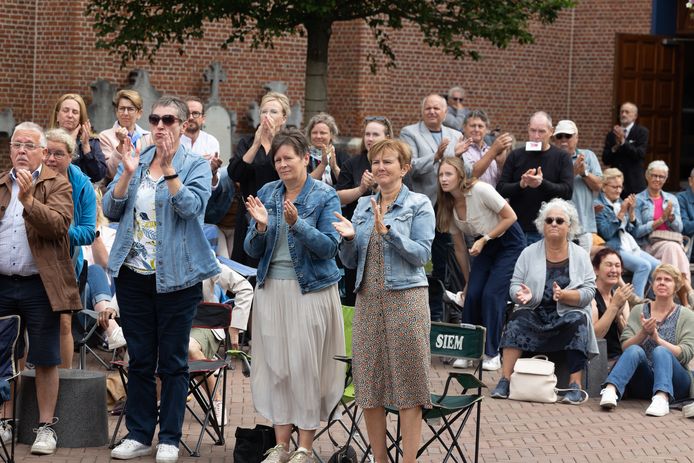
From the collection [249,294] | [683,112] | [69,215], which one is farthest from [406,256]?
[683,112]

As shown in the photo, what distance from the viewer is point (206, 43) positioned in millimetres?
21859

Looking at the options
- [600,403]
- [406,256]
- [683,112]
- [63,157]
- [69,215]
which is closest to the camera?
[406,256]

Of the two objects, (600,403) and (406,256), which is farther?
(600,403)

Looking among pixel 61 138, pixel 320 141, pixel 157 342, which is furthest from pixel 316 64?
pixel 157 342

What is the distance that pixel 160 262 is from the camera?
7.39 metres

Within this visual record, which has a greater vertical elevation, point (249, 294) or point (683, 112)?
point (683, 112)

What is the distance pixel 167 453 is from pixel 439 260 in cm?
538

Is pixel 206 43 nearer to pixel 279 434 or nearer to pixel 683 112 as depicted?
pixel 683 112

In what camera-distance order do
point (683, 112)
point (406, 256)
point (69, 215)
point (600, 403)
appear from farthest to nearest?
point (683, 112), point (600, 403), point (69, 215), point (406, 256)

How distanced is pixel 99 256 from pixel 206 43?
1171 centimetres

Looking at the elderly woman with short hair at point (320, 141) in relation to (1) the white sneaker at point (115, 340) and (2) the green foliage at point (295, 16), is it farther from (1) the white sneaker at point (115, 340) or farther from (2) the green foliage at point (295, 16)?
(2) the green foliage at point (295, 16)

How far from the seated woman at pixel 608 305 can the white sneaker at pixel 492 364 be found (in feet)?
3.21

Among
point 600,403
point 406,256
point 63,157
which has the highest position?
point 63,157

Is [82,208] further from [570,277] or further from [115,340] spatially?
[570,277]
